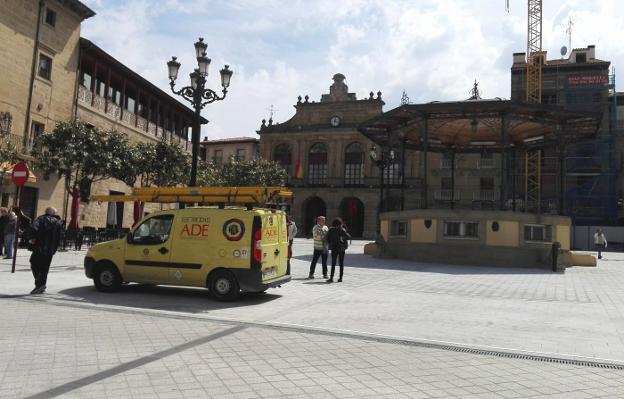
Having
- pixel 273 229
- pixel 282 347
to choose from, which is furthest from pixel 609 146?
pixel 282 347

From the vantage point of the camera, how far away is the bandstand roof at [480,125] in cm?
2191

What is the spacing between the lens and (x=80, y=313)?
792cm

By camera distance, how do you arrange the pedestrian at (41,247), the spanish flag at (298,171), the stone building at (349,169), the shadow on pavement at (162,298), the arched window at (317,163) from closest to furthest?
the shadow on pavement at (162,298) → the pedestrian at (41,247) → the stone building at (349,169) → the spanish flag at (298,171) → the arched window at (317,163)

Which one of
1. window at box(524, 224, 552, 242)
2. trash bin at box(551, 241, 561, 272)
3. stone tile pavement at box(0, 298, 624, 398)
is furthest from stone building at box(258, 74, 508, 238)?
stone tile pavement at box(0, 298, 624, 398)

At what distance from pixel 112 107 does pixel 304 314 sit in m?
27.2

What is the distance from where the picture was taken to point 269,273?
32.3 ft

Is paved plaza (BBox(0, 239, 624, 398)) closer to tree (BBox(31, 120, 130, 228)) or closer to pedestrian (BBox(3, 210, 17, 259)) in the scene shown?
pedestrian (BBox(3, 210, 17, 259))

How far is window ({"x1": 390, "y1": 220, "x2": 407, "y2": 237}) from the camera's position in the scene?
23.3 m

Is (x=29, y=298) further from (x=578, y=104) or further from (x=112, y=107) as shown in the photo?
(x=578, y=104)

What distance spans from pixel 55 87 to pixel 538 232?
961 inches

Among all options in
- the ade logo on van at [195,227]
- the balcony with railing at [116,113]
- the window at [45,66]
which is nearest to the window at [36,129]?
the window at [45,66]

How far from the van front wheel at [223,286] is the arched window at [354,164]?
4880 cm

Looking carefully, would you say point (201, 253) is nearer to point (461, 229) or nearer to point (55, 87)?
point (461, 229)

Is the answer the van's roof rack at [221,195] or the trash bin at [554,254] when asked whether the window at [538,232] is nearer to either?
the trash bin at [554,254]
